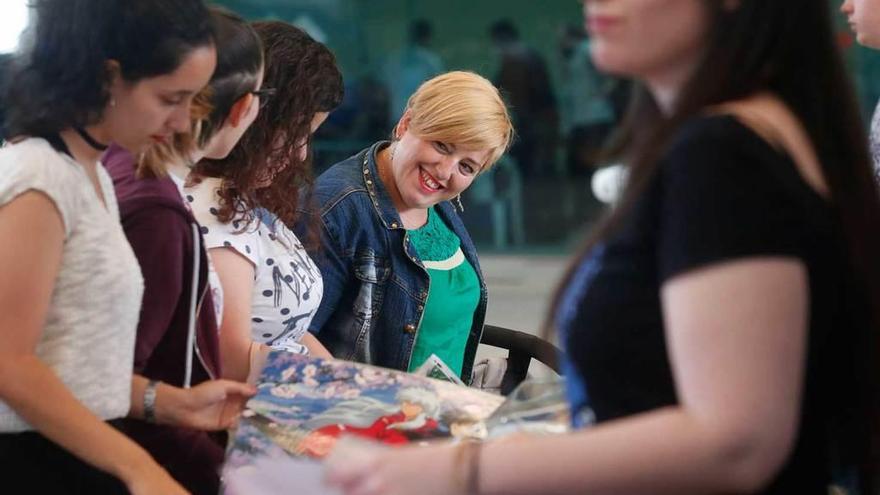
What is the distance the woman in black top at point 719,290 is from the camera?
1023mm

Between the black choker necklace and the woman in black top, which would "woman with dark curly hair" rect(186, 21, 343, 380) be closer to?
the black choker necklace

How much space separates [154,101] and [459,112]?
1.42 m

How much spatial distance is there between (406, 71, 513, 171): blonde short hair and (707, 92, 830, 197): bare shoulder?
1.90 meters

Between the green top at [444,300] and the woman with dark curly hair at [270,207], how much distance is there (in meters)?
0.35

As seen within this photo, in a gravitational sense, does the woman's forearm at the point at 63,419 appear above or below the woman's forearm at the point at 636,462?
below

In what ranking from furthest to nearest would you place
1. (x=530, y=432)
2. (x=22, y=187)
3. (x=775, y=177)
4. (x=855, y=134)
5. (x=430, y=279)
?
(x=430, y=279) < (x=22, y=187) < (x=530, y=432) < (x=855, y=134) < (x=775, y=177)

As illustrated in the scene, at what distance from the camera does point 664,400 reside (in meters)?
1.15

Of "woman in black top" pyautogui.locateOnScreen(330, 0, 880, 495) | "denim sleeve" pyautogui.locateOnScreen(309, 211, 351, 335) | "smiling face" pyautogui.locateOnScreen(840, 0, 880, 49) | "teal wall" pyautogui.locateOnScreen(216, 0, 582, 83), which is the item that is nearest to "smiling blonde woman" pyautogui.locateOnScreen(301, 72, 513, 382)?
"denim sleeve" pyautogui.locateOnScreen(309, 211, 351, 335)

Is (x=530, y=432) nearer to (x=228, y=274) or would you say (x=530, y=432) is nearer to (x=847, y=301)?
(x=847, y=301)

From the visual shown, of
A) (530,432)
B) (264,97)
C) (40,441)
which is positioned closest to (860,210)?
(530,432)

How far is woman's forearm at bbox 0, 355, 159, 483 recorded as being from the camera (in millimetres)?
1541

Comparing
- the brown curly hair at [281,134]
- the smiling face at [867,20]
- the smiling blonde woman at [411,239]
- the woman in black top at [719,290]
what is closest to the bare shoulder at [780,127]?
the woman in black top at [719,290]

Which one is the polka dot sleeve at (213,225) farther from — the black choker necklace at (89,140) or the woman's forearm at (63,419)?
the woman's forearm at (63,419)

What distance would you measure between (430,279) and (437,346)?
160mm
